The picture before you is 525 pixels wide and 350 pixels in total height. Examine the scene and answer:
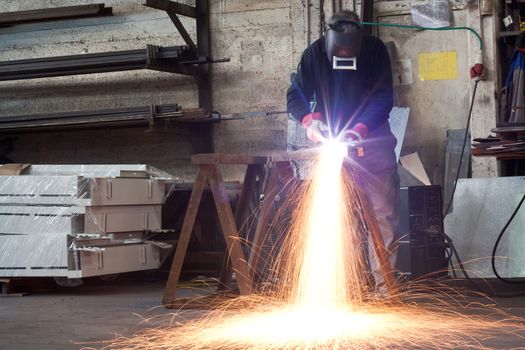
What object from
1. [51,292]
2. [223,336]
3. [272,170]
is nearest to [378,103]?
[272,170]

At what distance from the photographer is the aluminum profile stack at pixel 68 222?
5141mm

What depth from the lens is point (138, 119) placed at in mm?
5906

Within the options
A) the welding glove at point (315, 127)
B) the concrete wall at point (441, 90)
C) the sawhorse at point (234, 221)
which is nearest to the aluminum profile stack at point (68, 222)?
the sawhorse at point (234, 221)

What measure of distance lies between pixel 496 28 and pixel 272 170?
2555 millimetres

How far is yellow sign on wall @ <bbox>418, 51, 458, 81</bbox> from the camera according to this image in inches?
232

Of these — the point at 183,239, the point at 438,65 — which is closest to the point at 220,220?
the point at 183,239

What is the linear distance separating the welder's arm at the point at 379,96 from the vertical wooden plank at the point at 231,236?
2.80ft

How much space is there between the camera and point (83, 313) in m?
4.23

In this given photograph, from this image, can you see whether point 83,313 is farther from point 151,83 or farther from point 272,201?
point 151,83

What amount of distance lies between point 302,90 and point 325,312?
1353 millimetres

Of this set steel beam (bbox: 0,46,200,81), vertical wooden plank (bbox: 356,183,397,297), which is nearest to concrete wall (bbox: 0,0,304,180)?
steel beam (bbox: 0,46,200,81)

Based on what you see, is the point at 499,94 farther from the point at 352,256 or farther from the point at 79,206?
the point at 79,206

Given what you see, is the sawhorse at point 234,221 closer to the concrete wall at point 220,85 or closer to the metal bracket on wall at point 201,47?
the concrete wall at point 220,85

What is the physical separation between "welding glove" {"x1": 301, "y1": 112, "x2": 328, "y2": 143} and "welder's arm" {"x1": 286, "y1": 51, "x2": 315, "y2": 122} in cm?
11
